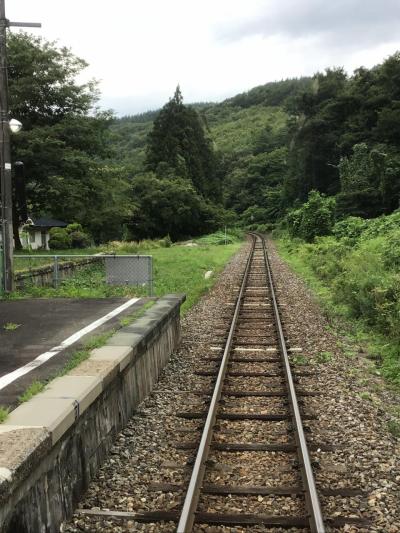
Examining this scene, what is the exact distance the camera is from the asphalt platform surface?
223 inches

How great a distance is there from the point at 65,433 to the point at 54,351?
2412 millimetres

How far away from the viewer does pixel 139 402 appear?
674cm

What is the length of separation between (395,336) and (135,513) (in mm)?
6909

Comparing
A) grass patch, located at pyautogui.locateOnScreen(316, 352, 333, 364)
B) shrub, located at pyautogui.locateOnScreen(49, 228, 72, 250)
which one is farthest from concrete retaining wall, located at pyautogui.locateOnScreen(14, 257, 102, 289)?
shrub, located at pyautogui.locateOnScreen(49, 228, 72, 250)

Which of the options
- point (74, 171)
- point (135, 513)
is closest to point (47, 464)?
point (135, 513)

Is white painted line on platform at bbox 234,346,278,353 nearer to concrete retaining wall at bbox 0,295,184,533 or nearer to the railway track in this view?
the railway track

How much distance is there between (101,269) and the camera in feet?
43.1

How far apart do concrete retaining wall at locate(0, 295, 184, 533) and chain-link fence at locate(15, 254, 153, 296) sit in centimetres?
424

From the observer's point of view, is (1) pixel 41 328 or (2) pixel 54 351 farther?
(1) pixel 41 328

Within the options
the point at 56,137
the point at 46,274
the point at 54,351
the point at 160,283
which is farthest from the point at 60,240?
the point at 54,351

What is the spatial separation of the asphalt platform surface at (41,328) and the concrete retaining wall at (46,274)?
2.27 meters

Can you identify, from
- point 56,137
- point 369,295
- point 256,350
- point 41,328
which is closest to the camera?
point 41,328

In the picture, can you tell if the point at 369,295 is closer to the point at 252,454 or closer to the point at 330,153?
the point at 252,454

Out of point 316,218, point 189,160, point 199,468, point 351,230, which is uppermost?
point 189,160
